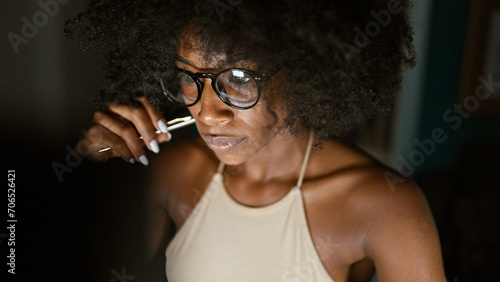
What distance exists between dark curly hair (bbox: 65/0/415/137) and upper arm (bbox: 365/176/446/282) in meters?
0.15

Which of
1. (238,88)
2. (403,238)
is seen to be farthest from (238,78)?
(403,238)

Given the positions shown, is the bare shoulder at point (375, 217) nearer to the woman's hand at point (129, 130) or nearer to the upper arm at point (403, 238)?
the upper arm at point (403, 238)

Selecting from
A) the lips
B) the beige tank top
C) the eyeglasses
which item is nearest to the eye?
the eyeglasses

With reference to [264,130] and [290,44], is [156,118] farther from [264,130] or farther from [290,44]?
[290,44]

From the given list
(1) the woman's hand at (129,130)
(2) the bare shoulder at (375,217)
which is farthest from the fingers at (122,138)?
(2) the bare shoulder at (375,217)

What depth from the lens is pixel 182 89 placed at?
0.74 metres

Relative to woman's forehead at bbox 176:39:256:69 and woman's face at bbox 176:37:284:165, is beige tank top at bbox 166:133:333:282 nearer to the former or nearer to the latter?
woman's face at bbox 176:37:284:165

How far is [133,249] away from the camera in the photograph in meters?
0.92

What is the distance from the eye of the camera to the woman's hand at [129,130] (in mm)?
807

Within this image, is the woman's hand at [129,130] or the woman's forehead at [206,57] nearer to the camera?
the woman's forehead at [206,57]

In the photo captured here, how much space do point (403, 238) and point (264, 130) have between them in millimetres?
291

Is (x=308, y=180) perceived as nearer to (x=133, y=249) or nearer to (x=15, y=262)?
(x=133, y=249)

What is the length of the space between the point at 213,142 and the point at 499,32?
0.53 metres

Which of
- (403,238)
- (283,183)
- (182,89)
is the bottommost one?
(403,238)
